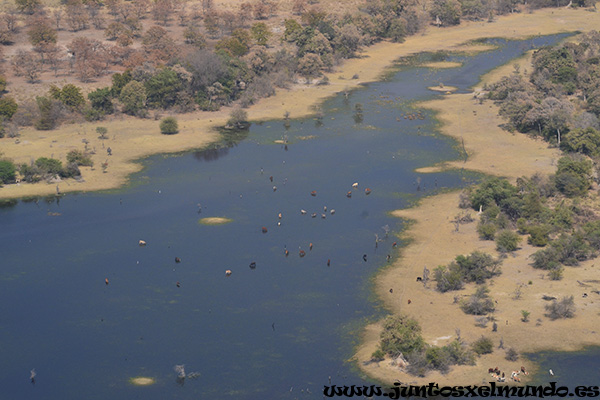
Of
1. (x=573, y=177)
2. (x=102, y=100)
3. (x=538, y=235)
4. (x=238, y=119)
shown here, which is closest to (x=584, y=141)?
(x=573, y=177)

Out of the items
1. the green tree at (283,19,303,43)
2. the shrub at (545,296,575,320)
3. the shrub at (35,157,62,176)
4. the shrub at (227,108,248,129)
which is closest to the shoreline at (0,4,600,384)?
the shrub at (545,296,575,320)

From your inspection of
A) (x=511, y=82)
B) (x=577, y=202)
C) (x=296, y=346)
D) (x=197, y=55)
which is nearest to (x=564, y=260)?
(x=577, y=202)

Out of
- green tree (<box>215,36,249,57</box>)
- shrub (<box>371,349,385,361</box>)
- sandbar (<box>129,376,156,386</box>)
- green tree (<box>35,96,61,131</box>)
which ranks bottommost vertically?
shrub (<box>371,349,385,361</box>)

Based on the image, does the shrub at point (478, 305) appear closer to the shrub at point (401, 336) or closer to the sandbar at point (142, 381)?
the shrub at point (401, 336)

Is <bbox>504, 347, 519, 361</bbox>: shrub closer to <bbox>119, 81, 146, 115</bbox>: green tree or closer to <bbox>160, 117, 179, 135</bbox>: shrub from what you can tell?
<bbox>160, 117, 179, 135</bbox>: shrub

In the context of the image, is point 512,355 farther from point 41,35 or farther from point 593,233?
point 41,35

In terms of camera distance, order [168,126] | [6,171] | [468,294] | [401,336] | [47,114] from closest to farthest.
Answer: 1. [401,336]
2. [468,294]
3. [6,171]
4. [168,126]
5. [47,114]
